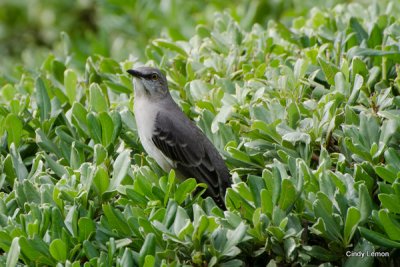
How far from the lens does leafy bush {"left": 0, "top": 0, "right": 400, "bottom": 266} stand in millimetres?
3824

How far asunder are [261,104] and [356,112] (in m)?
0.61

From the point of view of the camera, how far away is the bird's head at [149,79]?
572 centimetres

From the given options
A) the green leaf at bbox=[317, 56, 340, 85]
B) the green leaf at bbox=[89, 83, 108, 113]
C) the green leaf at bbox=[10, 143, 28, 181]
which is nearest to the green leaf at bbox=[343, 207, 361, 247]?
the green leaf at bbox=[317, 56, 340, 85]

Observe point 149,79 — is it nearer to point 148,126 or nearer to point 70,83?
point 148,126

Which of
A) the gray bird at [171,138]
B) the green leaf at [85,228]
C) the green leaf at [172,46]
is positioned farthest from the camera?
the green leaf at [172,46]

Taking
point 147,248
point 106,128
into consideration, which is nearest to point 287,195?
point 147,248

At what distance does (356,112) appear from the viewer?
488cm

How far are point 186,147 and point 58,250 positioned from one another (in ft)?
5.98

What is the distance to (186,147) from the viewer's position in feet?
18.0

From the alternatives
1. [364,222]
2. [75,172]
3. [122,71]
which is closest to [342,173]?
[364,222]

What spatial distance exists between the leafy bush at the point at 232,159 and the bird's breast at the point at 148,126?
0.31 feet

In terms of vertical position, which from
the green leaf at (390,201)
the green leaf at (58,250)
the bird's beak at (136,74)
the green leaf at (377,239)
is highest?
the bird's beak at (136,74)

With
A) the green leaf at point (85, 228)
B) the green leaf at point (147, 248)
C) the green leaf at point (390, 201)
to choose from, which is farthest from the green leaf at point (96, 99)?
the green leaf at point (390, 201)

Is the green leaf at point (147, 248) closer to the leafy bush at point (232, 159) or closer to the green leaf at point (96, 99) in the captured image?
the leafy bush at point (232, 159)
